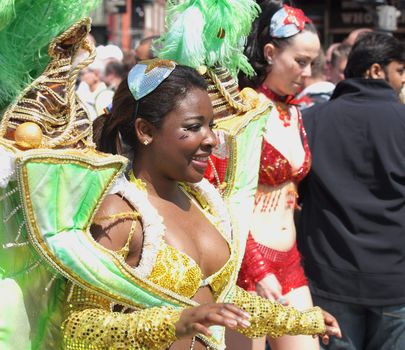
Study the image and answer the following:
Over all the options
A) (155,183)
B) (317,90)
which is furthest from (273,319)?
(317,90)

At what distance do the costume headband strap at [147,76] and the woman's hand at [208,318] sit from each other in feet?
2.44

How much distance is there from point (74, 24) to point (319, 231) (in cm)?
207

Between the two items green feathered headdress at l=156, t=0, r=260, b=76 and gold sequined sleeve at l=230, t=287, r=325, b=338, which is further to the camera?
green feathered headdress at l=156, t=0, r=260, b=76

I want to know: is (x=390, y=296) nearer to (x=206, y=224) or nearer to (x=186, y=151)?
(x=206, y=224)

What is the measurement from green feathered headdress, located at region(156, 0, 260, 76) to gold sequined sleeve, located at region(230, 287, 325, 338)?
3.02 ft

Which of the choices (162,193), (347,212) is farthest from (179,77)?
(347,212)

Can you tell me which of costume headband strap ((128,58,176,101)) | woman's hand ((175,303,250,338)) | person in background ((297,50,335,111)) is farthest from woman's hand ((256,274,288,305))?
person in background ((297,50,335,111))

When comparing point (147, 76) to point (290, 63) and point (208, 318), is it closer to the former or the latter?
point (208, 318)

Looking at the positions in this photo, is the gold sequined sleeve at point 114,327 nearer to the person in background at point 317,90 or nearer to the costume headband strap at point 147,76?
the costume headband strap at point 147,76

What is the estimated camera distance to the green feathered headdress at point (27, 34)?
2.57 metres

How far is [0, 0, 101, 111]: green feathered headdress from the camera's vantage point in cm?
257

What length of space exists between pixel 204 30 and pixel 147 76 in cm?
68

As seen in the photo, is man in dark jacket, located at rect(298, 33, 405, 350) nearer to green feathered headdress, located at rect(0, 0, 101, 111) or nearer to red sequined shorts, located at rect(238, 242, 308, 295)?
red sequined shorts, located at rect(238, 242, 308, 295)

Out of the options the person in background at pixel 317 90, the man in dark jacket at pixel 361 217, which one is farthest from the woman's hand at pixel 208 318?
the person in background at pixel 317 90
